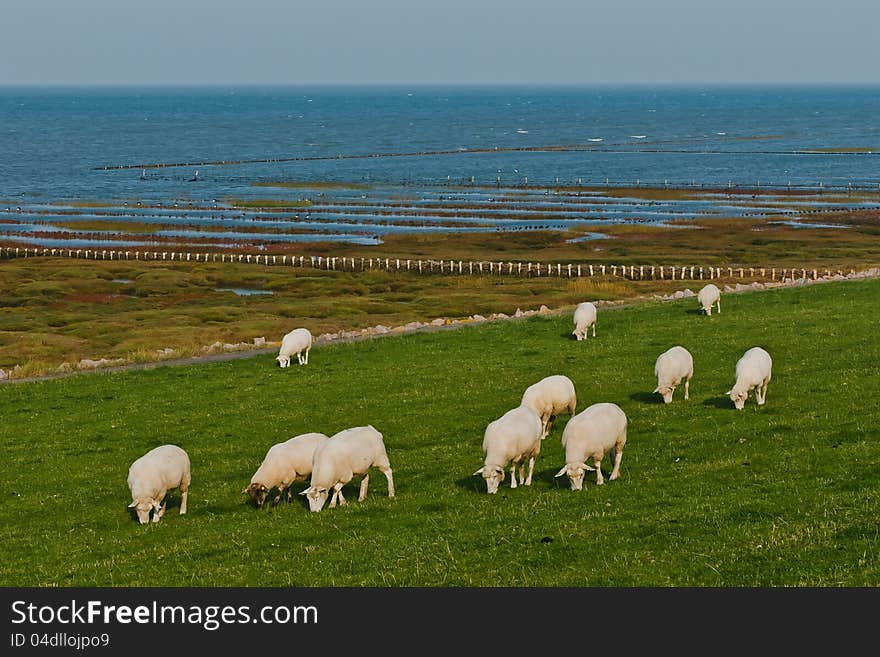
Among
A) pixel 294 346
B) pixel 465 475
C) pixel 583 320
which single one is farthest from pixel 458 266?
pixel 465 475

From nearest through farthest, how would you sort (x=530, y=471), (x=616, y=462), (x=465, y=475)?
(x=530, y=471) → (x=616, y=462) → (x=465, y=475)

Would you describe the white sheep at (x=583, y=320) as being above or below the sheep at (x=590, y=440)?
below

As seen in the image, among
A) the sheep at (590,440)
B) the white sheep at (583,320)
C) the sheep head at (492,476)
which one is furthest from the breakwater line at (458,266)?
the sheep head at (492,476)

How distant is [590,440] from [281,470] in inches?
217

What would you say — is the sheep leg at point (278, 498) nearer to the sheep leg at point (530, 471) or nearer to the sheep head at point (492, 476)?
the sheep head at point (492, 476)

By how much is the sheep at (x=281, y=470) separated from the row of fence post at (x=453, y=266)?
5380 centimetres

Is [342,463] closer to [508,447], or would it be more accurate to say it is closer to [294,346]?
[508,447]

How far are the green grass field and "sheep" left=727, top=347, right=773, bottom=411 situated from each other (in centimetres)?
34

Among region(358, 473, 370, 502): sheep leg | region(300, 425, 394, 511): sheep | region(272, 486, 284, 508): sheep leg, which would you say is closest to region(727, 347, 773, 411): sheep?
region(300, 425, 394, 511): sheep

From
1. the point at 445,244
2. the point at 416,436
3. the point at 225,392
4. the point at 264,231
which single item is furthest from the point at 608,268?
the point at 416,436

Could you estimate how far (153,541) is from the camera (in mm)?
20188

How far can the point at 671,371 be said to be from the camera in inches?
1123

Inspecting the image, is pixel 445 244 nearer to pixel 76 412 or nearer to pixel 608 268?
pixel 608 268

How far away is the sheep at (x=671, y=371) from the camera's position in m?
28.5
